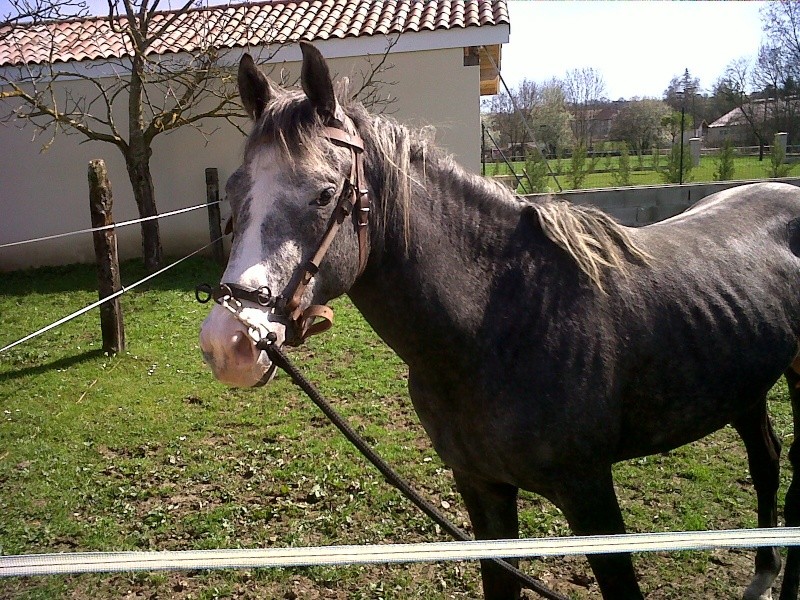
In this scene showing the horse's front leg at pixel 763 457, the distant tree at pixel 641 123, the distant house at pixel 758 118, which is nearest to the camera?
the horse's front leg at pixel 763 457

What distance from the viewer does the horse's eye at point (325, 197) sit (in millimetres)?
1493

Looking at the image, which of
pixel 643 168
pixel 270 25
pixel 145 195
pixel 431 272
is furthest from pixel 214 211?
pixel 643 168

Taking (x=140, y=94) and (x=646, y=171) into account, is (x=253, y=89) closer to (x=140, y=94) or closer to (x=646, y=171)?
(x=140, y=94)

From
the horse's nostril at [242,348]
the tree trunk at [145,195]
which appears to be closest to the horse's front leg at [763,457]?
the horse's nostril at [242,348]

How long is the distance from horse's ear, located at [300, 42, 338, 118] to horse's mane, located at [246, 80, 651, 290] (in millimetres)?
31

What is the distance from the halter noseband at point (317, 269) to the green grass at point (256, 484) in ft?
6.04

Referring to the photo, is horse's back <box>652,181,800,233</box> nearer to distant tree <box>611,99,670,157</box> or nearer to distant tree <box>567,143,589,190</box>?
distant tree <box>567,143,589,190</box>

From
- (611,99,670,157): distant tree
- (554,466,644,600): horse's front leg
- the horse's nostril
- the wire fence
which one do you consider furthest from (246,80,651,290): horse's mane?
(611,99,670,157): distant tree

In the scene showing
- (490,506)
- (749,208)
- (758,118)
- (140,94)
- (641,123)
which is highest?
(641,123)

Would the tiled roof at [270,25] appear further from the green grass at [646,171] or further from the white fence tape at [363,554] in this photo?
the white fence tape at [363,554]

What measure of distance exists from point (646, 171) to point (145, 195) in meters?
13.8

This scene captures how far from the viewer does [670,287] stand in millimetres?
2035

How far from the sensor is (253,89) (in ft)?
5.57

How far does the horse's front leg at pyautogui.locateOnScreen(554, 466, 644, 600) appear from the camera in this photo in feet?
6.01
